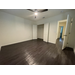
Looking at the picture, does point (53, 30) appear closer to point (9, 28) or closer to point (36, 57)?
point (36, 57)

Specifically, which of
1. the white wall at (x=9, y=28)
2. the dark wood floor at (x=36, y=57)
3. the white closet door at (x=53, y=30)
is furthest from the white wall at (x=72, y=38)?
the white wall at (x=9, y=28)

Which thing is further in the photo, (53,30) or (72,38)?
(53,30)

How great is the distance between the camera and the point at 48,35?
387 cm

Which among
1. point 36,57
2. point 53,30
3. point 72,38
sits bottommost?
point 36,57

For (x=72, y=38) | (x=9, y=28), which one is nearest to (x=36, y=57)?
(x=72, y=38)

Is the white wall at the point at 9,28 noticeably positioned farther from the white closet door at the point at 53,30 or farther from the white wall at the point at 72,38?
the white wall at the point at 72,38

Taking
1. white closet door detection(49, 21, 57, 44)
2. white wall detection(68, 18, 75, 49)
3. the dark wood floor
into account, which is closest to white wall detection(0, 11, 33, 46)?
the dark wood floor

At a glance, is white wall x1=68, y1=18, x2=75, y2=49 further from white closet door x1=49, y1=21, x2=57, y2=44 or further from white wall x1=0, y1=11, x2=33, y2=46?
white wall x1=0, y1=11, x2=33, y2=46

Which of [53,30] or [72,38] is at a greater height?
[53,30]

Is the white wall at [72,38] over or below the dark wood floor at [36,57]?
over
